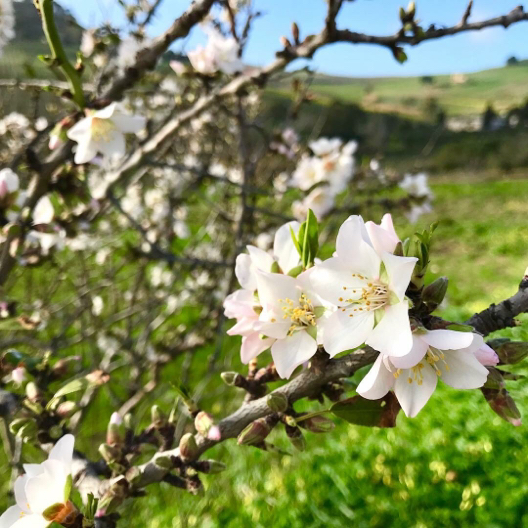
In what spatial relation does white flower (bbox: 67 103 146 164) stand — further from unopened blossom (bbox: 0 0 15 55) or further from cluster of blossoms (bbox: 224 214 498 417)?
unopened blossom (bbox: 0 0 15 55)

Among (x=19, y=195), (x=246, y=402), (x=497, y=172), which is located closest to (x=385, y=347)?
(x=246, y=402)

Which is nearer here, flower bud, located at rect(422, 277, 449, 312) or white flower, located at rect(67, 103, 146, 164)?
flower bud, located at rect(422, 277, 449, 312)

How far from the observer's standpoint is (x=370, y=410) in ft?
1.56

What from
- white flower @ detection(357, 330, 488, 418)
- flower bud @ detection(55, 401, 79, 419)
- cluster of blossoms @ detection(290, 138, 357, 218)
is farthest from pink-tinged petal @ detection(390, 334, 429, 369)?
cluster of blossoms @ detection(290, 138, 357, 218)

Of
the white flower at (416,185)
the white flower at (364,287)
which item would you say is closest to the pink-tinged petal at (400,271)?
the white flower at (364,287)

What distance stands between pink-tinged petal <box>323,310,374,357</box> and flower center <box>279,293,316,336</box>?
0.17ft

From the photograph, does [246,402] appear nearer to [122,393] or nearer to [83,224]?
[83,224]

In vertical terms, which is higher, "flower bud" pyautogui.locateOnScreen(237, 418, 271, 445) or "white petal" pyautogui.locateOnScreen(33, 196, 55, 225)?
"flower bud" pyautogui.locateOnScreen(237, 418, 271, 445)

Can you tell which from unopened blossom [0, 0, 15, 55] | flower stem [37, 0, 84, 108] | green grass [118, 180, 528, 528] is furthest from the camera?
unopened blossom [0, 0, 15, 55]

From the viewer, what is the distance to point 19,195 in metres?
0.90

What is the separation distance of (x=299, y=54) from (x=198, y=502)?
1.83 metres

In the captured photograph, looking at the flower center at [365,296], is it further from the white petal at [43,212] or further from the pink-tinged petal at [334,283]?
the white petal at [43,212]

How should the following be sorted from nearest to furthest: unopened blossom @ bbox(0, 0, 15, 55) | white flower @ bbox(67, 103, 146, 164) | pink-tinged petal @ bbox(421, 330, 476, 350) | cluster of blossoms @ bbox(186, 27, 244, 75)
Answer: pink-tinged petal @ bbox(421, 330, 476, 350), white flower @ bbox(67, 103, 146, 164), cluster of blossoms @ bbox(186, 27, 244, 75), unopened blossom @ bbox(0, 0, 15, 55)

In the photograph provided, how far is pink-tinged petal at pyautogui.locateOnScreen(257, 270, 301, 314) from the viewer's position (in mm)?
491
